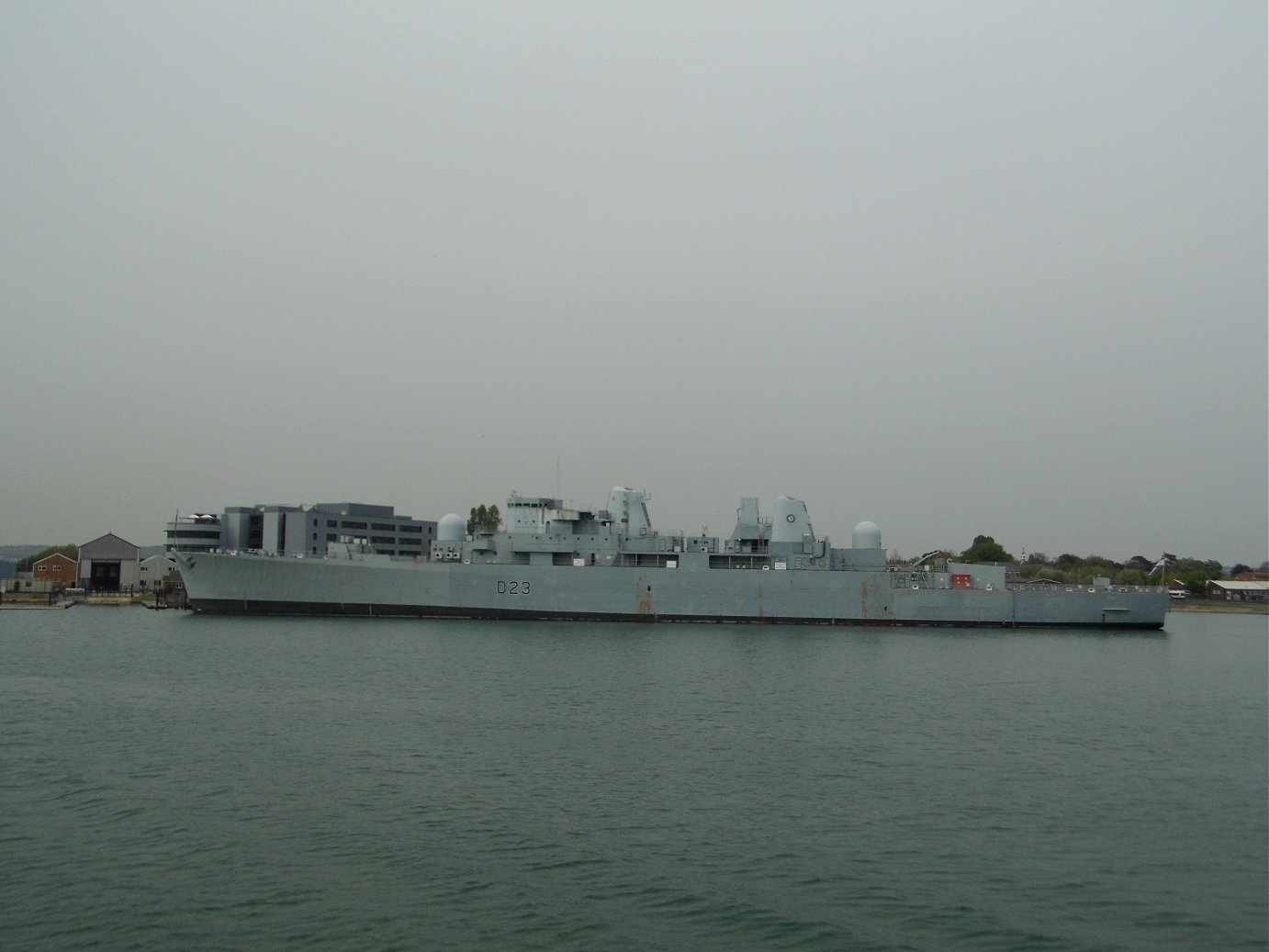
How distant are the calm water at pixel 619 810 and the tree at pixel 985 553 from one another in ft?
218

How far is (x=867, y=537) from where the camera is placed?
43.9 m

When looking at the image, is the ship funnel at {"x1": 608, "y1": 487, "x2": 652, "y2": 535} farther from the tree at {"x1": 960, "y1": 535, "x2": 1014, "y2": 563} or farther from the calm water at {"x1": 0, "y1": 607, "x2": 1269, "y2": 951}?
the tree at {"x1": 960, "y1": 535, "x2": 1014, "y2": 563}

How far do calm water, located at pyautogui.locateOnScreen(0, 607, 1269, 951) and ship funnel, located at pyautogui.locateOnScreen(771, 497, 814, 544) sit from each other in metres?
17.9

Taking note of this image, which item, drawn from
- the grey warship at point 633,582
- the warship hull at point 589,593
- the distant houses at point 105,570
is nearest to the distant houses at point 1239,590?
the grey warship at point 633,582

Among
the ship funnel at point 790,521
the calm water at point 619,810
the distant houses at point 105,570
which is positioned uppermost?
the ship funnel at point 790,521

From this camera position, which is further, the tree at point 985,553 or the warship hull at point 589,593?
the tree at point 985,553

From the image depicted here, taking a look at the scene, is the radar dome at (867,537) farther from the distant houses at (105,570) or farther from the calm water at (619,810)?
the distant houses at (105,570)

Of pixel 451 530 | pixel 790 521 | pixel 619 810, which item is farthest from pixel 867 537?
pixel 619 810

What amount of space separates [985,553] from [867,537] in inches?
2040

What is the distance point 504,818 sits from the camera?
11883 millimetres

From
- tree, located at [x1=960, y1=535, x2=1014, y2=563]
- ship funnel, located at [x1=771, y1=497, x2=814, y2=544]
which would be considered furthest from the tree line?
ship funnel, located at [x1=771, y1=497, x2=814, y2=544]

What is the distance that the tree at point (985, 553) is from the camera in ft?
293

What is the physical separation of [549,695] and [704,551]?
21676 millimetres

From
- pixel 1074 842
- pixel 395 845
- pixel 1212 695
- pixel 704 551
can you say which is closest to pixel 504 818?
pixel 395 845
